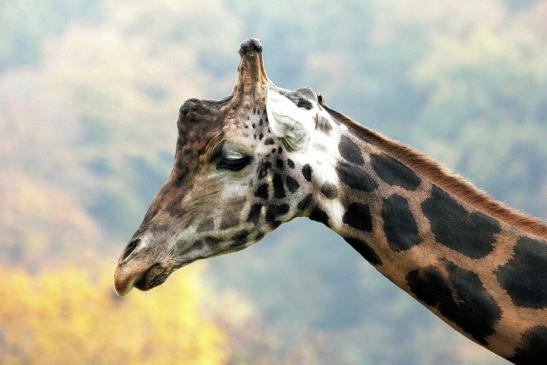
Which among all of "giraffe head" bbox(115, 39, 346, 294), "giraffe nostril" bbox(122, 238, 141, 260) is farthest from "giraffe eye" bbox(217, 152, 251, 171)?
"giraffe nostril" bbox(122, 238, 141, 260)

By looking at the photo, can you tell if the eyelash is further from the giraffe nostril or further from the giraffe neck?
the giraffe nostril

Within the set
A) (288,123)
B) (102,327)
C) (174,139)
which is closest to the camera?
(288,123)

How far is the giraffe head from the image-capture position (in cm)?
637

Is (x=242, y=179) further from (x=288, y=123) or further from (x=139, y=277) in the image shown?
(x=139, y=277)

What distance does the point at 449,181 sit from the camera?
21.5ft

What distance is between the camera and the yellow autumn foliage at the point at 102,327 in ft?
177

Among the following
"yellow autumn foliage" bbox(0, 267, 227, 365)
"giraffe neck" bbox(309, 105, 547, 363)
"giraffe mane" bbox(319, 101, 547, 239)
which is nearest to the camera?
"giraffe neck" bbox(309, 105, 547, 363)

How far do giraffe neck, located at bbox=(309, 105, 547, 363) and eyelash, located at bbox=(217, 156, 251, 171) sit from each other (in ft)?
1.73

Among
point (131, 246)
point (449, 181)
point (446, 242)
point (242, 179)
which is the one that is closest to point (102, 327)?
point (131, 246)

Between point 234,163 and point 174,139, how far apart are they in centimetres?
9302

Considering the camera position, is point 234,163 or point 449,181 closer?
point 234,163

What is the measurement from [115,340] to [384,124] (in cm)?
5390

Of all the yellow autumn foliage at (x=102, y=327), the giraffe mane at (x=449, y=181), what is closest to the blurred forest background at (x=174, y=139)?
→ the yellow autumn foliage at (x=102, y=327)

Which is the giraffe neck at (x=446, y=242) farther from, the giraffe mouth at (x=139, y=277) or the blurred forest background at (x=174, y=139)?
the blurred forest background at (x=174, y=139)
